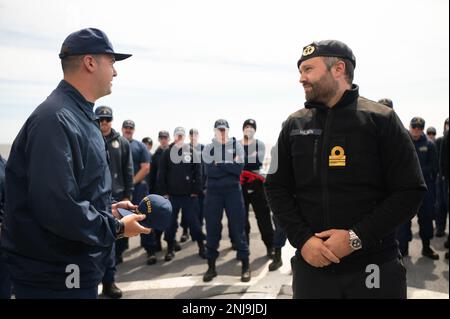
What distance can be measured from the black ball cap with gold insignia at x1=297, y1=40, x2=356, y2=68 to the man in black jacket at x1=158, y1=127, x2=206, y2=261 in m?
4.52

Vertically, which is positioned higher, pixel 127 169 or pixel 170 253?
pixel 127 169

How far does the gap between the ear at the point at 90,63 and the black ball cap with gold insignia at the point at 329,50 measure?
1.34m

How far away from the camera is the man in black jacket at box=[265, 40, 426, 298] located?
223cm

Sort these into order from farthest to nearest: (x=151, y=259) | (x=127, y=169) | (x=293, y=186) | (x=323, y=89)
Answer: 1. (x=151, y=259)
2. (x=127, y=169)
3. (x=293, y=186)
4. (x=323, y=89)

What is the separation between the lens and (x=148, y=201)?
2.43m

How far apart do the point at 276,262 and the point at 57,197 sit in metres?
4.72

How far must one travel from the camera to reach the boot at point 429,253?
641cm

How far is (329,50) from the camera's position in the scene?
2.39 metres

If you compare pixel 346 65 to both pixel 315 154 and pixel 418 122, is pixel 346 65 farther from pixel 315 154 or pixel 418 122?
pixel 418 122

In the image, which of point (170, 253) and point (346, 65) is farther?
point (170, 253)

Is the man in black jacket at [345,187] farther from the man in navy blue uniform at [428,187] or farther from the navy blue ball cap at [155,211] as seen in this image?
the man in navy blue uniform at [428,187]

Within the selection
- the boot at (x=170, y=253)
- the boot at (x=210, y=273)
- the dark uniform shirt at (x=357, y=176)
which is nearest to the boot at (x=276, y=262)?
the boot at (x=210, y=273)

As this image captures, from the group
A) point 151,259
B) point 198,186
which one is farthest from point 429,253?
point 151,259

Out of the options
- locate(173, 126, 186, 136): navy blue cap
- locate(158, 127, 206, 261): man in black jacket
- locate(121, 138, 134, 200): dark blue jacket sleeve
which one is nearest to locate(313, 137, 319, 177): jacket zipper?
locate(121, 138, 134, 200): dark blue jacket sleeve
